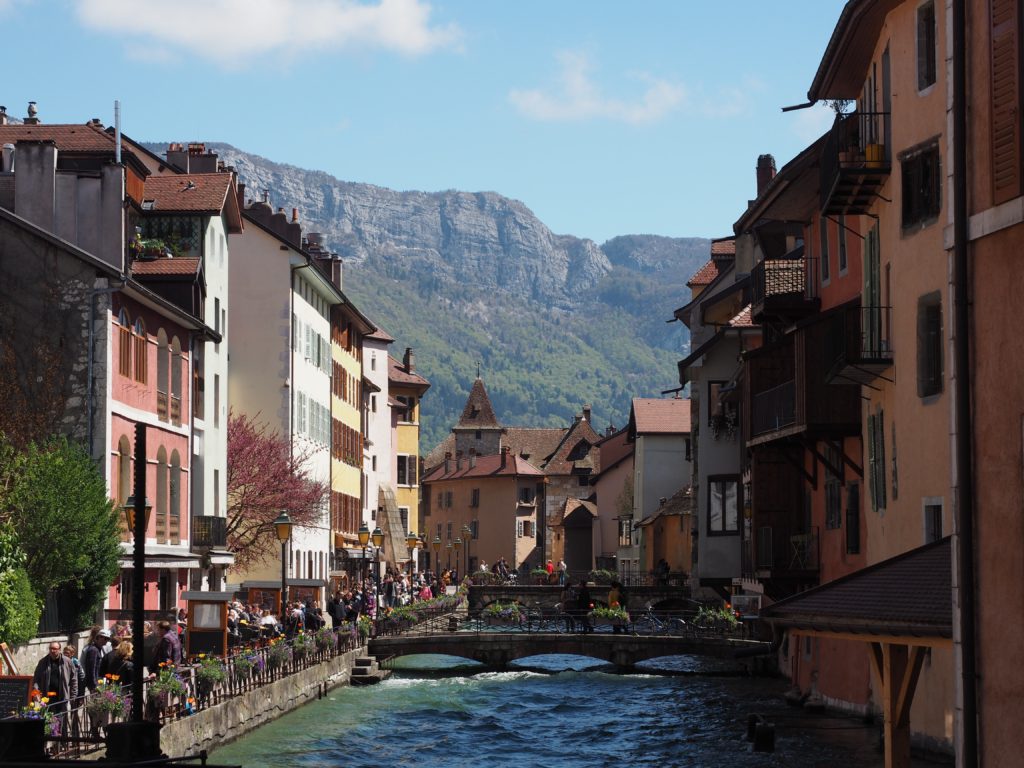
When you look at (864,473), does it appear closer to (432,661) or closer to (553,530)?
(432,661)

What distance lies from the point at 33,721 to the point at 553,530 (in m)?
126

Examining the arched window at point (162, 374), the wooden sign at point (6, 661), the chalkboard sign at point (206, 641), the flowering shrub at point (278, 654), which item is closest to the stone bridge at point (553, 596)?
the arched window at point (162, 374)

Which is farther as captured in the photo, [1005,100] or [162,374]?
[162,374]

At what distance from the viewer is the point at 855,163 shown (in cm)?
3003

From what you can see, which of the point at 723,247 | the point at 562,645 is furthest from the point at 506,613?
the point at 723,247

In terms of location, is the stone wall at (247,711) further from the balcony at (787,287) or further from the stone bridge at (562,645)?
the balcony at (787,287)

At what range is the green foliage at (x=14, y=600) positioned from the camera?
29000mm

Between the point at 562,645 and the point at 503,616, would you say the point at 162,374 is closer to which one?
the point at 562,645

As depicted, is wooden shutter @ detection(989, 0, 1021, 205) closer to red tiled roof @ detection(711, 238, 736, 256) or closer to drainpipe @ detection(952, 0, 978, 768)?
drainpipe @ detection(952, 0, 978, 768)

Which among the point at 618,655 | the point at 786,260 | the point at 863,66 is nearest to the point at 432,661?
the point at 618,655

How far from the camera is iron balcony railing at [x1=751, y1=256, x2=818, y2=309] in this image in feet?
133

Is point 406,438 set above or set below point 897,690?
above

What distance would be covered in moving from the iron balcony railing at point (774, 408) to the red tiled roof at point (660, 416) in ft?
162

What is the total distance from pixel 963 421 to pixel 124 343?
87.1ft
